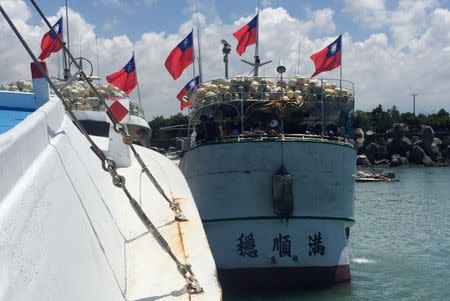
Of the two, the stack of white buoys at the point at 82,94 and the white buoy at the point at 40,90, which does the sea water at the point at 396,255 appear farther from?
the white buoy at the point at 40,90

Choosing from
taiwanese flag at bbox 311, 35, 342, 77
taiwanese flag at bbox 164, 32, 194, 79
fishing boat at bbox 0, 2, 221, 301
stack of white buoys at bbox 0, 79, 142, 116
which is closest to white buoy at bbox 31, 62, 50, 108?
fishing boat at bbox 0, 2, 221, 301

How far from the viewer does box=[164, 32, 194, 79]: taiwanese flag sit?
19.4 meters

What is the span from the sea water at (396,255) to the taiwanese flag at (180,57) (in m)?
8.09

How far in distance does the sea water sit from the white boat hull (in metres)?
0.48

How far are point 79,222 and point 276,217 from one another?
10465 millimetres

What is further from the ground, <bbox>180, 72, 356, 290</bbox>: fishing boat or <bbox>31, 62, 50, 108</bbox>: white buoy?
<bbox>31, 62, 50, 108</bbox>: white buoy

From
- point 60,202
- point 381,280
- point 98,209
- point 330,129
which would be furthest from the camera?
point 330,129

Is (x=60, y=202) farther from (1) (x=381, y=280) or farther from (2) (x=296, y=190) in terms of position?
(1) (x=381, y=280)

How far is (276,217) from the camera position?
1355 cm

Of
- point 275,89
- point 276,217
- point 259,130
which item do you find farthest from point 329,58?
point 276,217

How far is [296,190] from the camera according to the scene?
13.6m

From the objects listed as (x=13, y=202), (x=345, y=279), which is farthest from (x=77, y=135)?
(x=345, y=279)

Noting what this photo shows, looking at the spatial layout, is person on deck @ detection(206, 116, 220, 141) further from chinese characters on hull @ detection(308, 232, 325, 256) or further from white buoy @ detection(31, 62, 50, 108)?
white buoy @ detection(31, 62, 50, 108)

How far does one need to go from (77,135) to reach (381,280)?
464 inches
